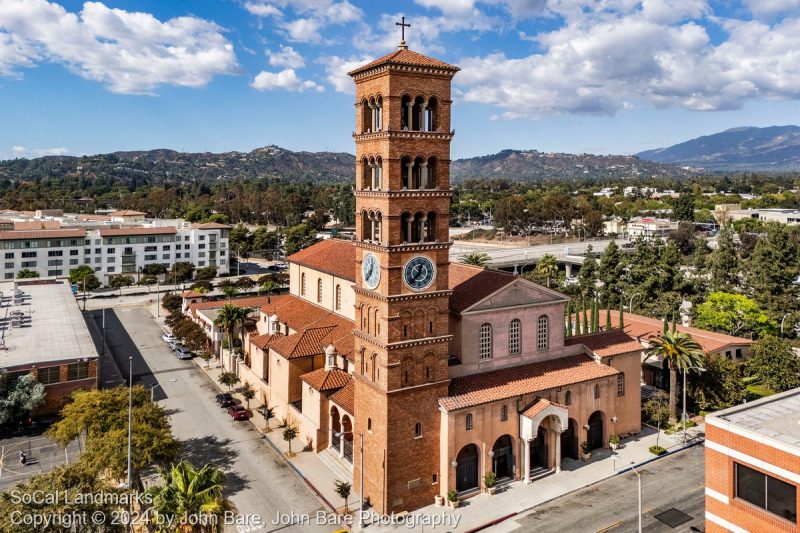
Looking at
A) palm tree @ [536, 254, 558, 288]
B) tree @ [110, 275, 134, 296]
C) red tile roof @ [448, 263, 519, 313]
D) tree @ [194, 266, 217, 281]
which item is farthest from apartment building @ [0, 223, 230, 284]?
red tile roof @ [448, 263, 519, 313]

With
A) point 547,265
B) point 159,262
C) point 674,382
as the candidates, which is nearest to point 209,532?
point 674,382

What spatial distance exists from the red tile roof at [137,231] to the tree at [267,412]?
7577cm

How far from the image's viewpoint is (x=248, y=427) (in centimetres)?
4606

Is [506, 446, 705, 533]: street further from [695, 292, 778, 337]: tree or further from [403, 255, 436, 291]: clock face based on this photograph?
[695, 292, 778, 337]: tree

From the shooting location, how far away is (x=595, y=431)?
138 ft

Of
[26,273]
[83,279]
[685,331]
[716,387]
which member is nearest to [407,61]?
[716,387]

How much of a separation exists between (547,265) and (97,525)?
75445 mm

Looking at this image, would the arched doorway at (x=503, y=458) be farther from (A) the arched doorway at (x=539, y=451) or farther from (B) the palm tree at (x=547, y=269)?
(B) the palm tree at (x=547, y=269)

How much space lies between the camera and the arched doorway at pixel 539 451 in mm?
39250

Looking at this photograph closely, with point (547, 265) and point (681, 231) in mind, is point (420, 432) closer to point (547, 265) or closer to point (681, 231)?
point (547, 265)

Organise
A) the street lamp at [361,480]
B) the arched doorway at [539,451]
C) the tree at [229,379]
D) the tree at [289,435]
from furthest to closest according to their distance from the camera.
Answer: the tree at [229,379], the tree at [289,435], the arched doorway at [539,451], the street lamp at [361,480]

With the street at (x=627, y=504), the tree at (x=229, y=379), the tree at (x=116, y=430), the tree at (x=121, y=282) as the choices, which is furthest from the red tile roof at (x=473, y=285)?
the tree at (x=121, y=282)

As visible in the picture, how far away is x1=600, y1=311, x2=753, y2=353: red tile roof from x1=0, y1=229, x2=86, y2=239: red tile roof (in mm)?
93636

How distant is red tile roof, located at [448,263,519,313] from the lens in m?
38.3
